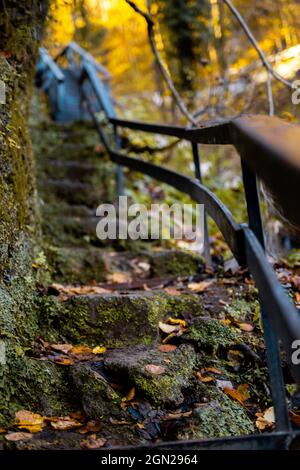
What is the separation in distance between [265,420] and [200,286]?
156cm

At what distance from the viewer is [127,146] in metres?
8.26

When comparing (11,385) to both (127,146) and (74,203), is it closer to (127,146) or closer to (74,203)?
(74,203)

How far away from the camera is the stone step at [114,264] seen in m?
4.52

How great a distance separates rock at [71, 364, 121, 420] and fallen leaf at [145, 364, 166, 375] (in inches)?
8.6

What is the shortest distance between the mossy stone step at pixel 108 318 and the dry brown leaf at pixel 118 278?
132 centimetres

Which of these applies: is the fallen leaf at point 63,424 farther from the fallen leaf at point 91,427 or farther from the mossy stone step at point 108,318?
the mossy stone step at point 108,318

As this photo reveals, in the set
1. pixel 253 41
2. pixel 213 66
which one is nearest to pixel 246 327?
pixel 253 41

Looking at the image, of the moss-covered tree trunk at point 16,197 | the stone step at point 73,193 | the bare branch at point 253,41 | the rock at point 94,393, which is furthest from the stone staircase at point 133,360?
the bare branch at point 253,41

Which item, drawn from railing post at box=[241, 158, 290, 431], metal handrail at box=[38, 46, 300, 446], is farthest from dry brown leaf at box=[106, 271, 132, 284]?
railing post at box=[241, 158, 290, 431]

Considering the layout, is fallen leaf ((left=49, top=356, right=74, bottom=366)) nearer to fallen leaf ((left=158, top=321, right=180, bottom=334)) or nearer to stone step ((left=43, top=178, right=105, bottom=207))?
fallen leaf ((left=158, top=321, right=180, bottom=334))

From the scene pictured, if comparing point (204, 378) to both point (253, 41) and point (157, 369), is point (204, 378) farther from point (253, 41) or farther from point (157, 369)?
point (253, 41)

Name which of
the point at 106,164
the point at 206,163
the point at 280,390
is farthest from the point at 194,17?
the point at 280,390

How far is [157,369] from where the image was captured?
262cm
